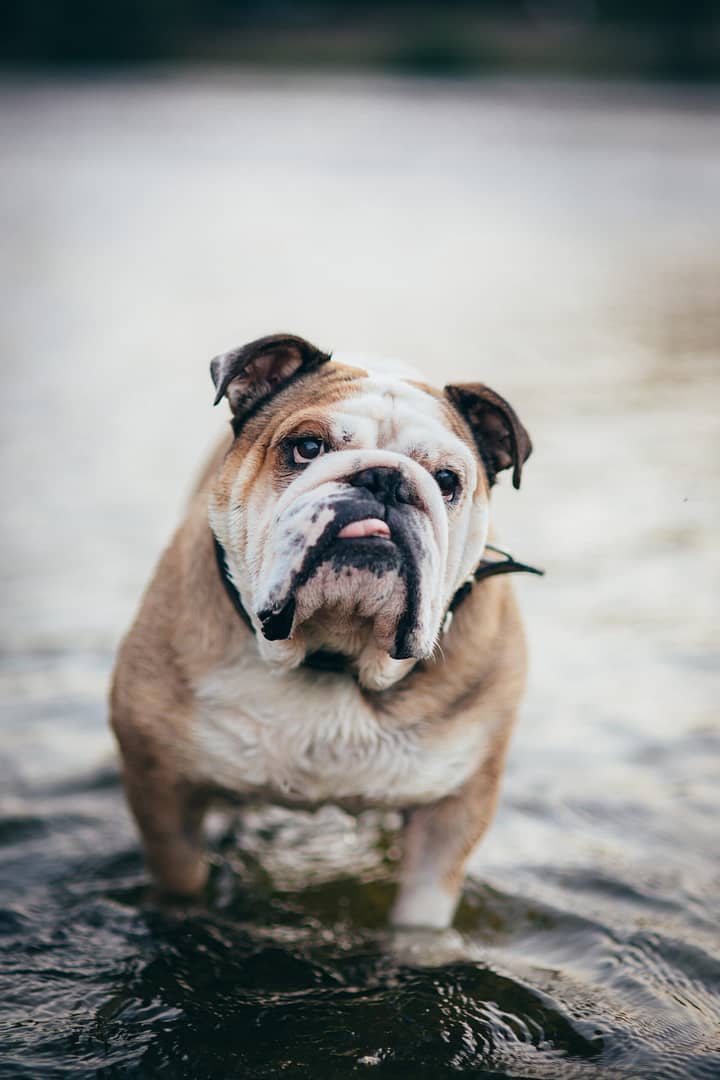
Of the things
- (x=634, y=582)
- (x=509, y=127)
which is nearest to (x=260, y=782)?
(x=634, y=582)

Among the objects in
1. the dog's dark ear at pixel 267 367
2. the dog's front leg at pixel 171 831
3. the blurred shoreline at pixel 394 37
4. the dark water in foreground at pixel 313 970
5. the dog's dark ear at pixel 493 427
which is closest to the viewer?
the dark water in foreground at pixel 313 970

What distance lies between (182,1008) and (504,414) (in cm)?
175

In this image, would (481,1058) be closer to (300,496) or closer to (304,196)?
(300,496)

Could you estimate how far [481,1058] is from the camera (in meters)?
3.09

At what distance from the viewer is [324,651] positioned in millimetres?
3268

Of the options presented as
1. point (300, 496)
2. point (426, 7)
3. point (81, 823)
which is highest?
point (426, 7)

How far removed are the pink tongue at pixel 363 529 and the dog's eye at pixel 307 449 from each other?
1.05 feet

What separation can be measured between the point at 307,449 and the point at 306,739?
30.5 inches

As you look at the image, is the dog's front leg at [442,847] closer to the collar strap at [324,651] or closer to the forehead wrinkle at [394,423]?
the collar strap at [324,651]

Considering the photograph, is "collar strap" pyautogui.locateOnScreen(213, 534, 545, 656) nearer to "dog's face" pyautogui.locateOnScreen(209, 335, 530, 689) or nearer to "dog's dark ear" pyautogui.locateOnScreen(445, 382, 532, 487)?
"dog's face" pyautogui.locateOnScreen(209, 335, 530, 689)

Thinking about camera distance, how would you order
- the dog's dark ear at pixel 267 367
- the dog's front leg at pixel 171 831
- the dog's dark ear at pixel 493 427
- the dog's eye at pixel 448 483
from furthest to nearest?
the dog's front leg at pixel 171 831 < the dog's dark ear at pixel 493 427 < the dog's dark ear at pixel 267 367 < the dog's eye at pixel 448 483

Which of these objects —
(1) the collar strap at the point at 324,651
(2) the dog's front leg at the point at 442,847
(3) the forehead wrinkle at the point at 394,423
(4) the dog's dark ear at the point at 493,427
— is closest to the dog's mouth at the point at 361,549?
(3) the forehead wrinkle at the point at 394,423

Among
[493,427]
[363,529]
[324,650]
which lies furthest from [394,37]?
[363,529]

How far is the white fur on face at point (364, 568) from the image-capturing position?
9.49 ft
